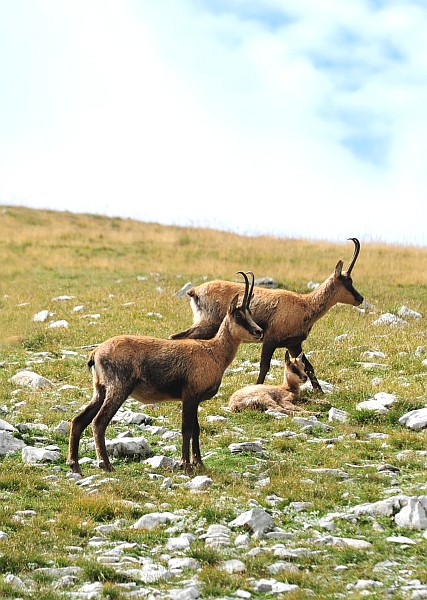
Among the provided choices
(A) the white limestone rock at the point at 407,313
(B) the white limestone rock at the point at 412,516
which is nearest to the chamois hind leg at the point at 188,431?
(B) the white limestone rock at the point at 412,516

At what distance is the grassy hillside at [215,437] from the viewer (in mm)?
6949

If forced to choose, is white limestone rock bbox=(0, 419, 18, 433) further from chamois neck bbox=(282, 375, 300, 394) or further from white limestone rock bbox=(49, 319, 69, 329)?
white limestone rock bbox=(49, 319, 69, 329)

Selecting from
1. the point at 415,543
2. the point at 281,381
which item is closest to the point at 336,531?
Result: the point at 415,543

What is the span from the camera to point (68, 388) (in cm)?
1415

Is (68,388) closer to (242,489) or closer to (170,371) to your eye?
(170,371)

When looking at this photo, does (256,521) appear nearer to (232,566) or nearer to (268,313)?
(232,566)

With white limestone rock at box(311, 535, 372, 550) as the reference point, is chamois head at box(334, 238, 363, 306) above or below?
above

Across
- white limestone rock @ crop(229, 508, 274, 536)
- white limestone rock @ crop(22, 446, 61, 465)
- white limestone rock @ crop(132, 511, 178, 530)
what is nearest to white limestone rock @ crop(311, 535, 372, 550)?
white limestone rock @ crop(229, 508, 274, 536)

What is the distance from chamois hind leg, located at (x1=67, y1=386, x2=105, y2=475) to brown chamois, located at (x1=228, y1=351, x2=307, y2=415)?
3.08m

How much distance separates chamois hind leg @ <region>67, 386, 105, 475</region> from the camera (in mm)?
9875

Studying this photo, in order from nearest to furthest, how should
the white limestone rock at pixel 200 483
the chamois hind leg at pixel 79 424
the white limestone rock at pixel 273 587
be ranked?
1. the white limestone rock at pixel 273 587
2. the white limestone rock at pixel 200 483
3. the chamois hind leg at pixel 79 424

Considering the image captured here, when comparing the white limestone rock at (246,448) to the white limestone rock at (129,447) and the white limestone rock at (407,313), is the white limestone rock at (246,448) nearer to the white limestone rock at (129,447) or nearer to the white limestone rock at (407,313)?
the white limestone rock at (129,447)

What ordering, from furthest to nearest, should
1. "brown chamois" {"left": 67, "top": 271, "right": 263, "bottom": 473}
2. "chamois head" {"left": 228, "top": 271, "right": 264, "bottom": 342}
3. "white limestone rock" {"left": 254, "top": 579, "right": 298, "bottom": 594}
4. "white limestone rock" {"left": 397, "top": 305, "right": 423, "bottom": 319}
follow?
"white limestone rock" {"left": 397, "top": 305, "right": 423, "bottom": 319}
"chamois head" {"left": 228, "top": 271, "right": 264, "bottom": 342}
"brown chamois" {"left": 67, "top": 271, "right": 263, "bottom": 473}
"white limestone rock" {"left": 254, "top": 579, "right": 298, "bottom": 594}

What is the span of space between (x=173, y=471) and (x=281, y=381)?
204 inches
